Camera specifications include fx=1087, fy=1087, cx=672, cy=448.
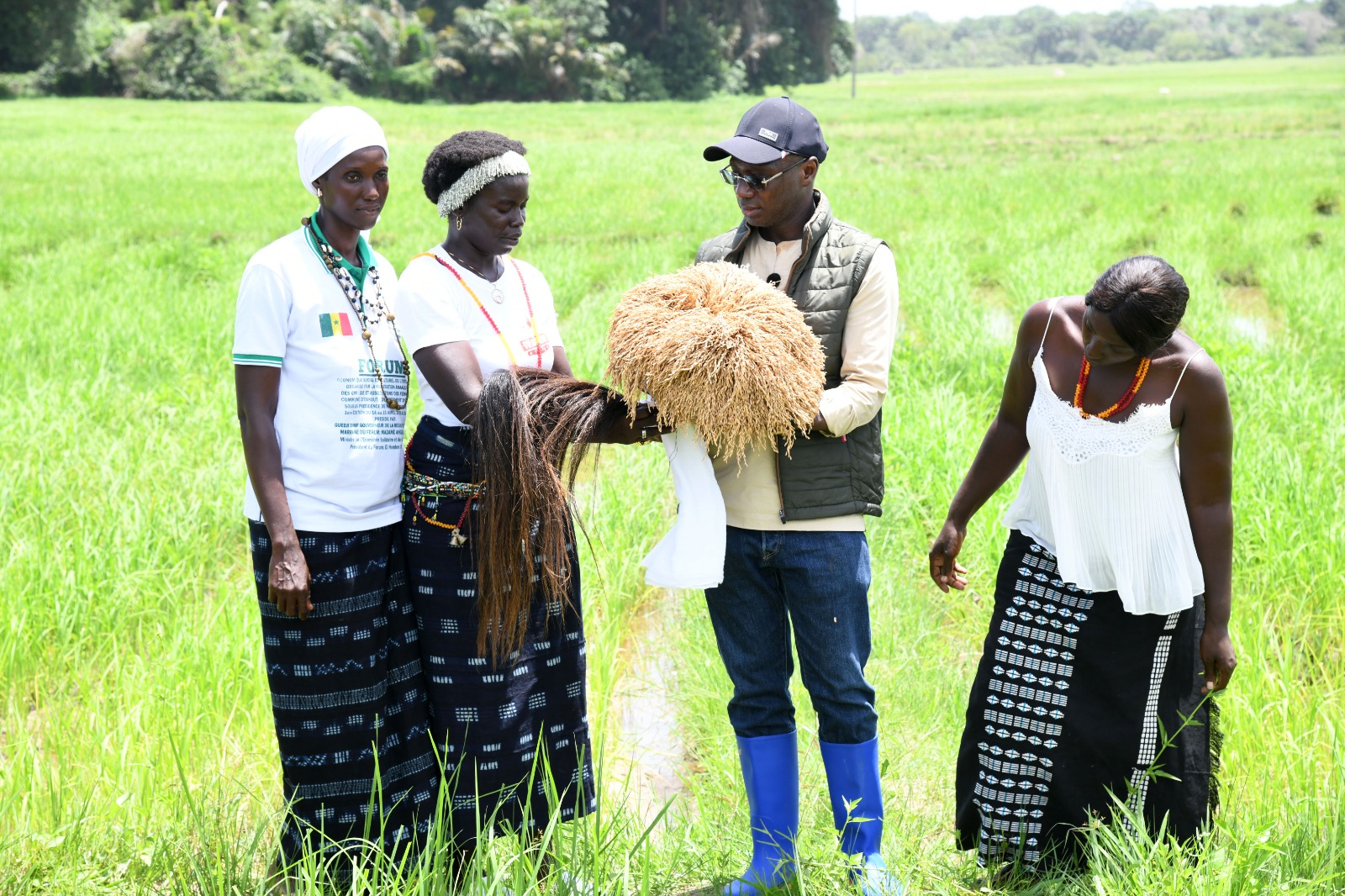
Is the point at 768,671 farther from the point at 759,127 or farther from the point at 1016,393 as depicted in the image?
the point at 759,127

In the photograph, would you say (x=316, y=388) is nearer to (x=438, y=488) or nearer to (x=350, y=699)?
(x=438, y=488)

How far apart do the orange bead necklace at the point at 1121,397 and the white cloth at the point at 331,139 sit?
1.44m

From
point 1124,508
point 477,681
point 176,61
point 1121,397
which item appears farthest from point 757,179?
point 176,61

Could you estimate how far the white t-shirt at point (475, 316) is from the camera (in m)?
2.11

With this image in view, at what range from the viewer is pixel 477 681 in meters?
2.25

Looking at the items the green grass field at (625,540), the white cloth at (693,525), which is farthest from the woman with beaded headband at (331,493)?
the white cloth at (693,525)

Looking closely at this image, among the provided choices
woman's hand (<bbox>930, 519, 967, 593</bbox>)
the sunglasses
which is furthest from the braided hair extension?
woman's hand (<bbox>930, 519, 967, 593</bbox>)

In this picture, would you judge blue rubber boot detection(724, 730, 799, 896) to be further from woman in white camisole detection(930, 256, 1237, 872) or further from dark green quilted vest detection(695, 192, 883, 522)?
dark green quilted vest detection(695, 192, 883, 522)

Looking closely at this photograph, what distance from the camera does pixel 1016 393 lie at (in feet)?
7.54

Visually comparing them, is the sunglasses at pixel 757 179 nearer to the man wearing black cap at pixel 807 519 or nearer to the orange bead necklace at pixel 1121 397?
the man wearing black cap at pixel 807 519

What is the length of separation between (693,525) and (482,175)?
808mm

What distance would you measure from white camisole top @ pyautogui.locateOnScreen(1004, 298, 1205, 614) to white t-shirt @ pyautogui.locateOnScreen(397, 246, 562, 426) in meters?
1.04

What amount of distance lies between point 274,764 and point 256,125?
22.9 meters

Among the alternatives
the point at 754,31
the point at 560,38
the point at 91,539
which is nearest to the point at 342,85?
the point at 560,38
